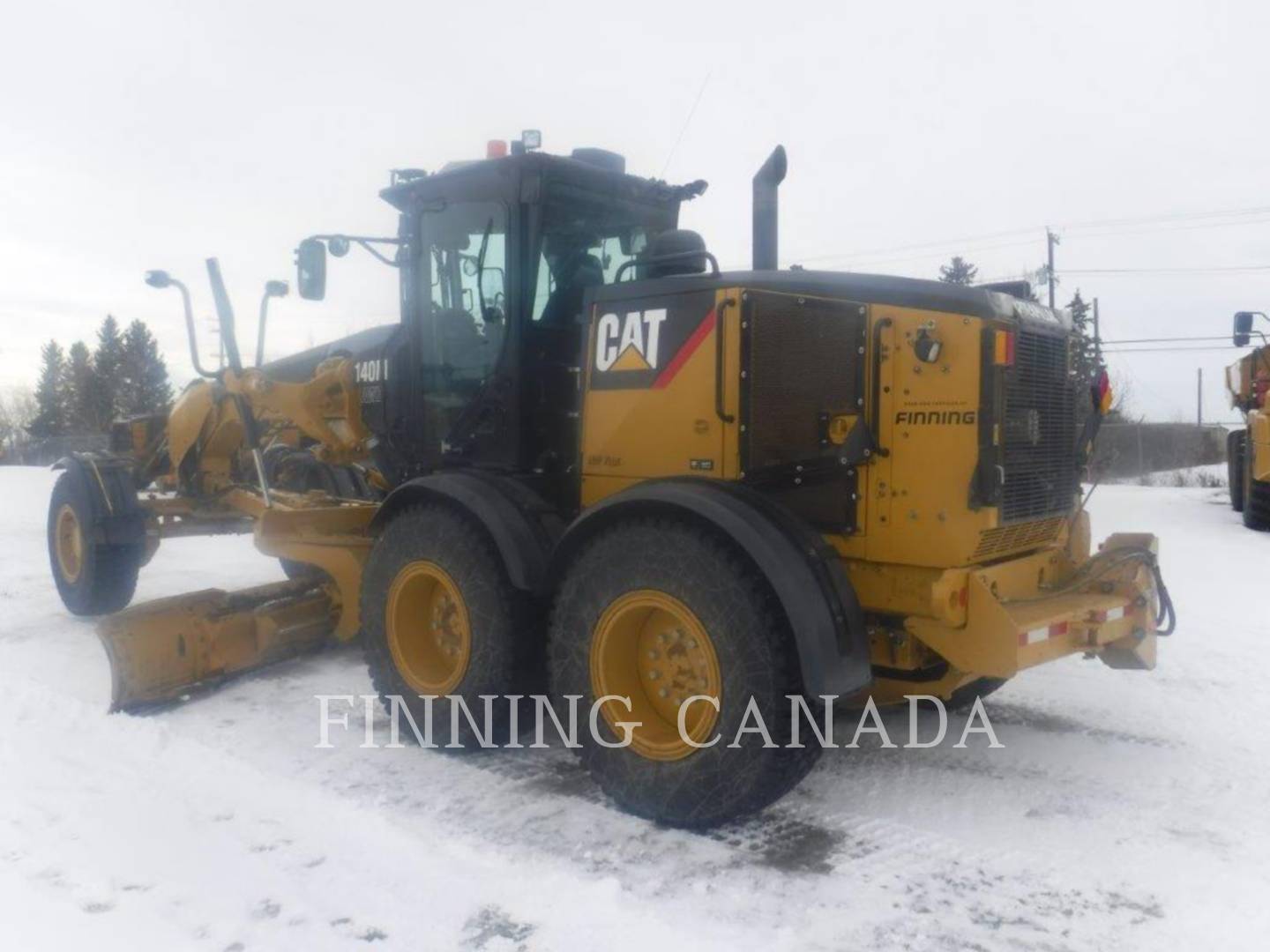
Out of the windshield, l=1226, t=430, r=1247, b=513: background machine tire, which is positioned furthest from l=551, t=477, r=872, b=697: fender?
l=1226, t=430, r=1247, b=513: background machine tire

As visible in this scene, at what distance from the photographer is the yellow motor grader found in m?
3.57

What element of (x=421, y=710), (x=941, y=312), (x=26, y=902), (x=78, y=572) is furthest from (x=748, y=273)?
(x=78, y=572)

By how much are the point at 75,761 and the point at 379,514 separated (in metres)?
1.69

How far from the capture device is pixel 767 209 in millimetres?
4324

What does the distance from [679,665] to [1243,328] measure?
12.5 m

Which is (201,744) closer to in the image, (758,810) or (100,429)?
(758,810)

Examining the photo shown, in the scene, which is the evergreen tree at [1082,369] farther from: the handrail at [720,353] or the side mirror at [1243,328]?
the side mirror at [1243,328]

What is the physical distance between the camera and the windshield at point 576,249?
4844 millimetres

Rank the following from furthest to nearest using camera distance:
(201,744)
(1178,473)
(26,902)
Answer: (1178,473) < (201,744) < (26,902)

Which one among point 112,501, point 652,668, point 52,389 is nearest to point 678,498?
point 652,668

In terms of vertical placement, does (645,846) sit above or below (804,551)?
below

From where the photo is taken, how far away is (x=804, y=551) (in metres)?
3.54

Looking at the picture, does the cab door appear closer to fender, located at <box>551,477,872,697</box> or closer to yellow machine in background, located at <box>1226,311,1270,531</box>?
fender, located at <box>551,477,872,697</box>

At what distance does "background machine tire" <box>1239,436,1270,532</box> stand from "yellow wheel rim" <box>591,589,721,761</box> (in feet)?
37.7
